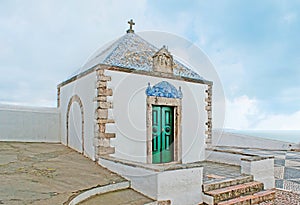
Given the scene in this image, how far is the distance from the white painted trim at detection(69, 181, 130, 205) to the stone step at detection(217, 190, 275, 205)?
1.67m

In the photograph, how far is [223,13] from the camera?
705 cm

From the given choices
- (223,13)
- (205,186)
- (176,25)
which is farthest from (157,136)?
(223,13)

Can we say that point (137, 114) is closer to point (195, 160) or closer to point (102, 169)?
point (102, 169)

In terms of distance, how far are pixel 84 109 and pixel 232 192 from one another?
3.94 metres

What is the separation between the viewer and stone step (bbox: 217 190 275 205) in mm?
4730

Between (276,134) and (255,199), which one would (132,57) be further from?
(276,134)

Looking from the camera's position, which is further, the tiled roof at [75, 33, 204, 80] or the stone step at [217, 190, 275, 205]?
the tiled roof at [75, 33, 204, 80]

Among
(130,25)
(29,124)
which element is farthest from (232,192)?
(29,124)

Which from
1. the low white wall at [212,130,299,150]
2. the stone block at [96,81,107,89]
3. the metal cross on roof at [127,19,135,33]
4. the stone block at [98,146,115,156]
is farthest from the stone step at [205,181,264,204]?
the low white wall at [212,130,299,150]

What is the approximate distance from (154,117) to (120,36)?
3.04 meters

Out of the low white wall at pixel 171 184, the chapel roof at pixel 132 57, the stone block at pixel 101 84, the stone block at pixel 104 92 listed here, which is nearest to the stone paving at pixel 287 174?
the low white wall at pixel 171 184

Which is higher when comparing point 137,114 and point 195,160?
point 137,114

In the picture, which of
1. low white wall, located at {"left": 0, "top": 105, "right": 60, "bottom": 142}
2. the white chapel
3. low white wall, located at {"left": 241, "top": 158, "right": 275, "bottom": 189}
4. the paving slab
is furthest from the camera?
low white wall, located at {"left": 0, "top": 105, "right": 60, "bottom": 142}

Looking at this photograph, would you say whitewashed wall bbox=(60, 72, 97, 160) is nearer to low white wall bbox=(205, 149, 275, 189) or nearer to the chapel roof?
the chapel roof
